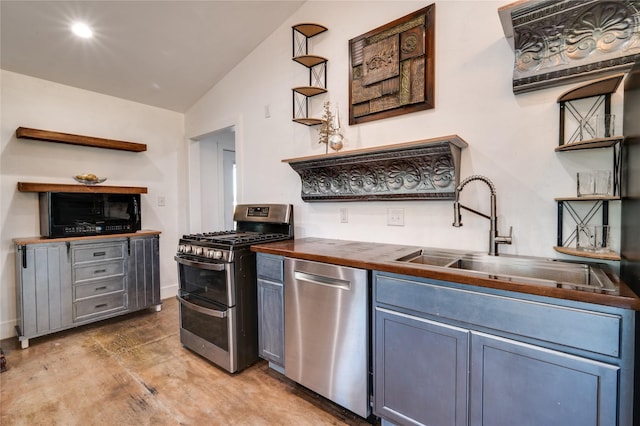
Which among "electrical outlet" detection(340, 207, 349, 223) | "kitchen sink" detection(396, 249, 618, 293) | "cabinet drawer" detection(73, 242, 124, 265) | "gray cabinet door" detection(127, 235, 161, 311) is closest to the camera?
"kitchen sink" detection(396, 249, 618, 293)

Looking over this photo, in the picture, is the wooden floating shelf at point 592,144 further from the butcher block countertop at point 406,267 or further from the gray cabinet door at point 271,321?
the gray cabinet door at point 271,321

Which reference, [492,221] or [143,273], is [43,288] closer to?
[143,273]

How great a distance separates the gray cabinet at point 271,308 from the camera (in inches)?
78.2

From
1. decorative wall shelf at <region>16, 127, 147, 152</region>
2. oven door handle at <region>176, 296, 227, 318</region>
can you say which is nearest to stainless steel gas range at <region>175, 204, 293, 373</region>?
oven door handle at <region>176, 296, 227, 318</region>

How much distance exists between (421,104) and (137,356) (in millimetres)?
2898

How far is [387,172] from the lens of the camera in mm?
2078

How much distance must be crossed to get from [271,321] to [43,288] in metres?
2.18

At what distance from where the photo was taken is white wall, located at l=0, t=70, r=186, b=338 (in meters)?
2.77

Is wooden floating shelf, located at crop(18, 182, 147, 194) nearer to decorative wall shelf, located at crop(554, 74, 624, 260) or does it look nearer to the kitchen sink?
the kitchen sink

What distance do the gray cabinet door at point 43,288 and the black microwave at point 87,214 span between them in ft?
0.65

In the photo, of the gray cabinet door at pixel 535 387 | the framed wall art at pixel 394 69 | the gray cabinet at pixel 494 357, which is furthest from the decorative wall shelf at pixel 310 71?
the gray cabinet door at pixel 535 387

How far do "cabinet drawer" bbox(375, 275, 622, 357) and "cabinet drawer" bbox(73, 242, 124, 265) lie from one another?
111 inches

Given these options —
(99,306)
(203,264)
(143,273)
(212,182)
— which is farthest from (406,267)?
(212,182)

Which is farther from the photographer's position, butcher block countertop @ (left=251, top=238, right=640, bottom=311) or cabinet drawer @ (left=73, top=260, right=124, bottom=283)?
cabinet drawer @ (left=73, top=260, right=124, bottom=283)
